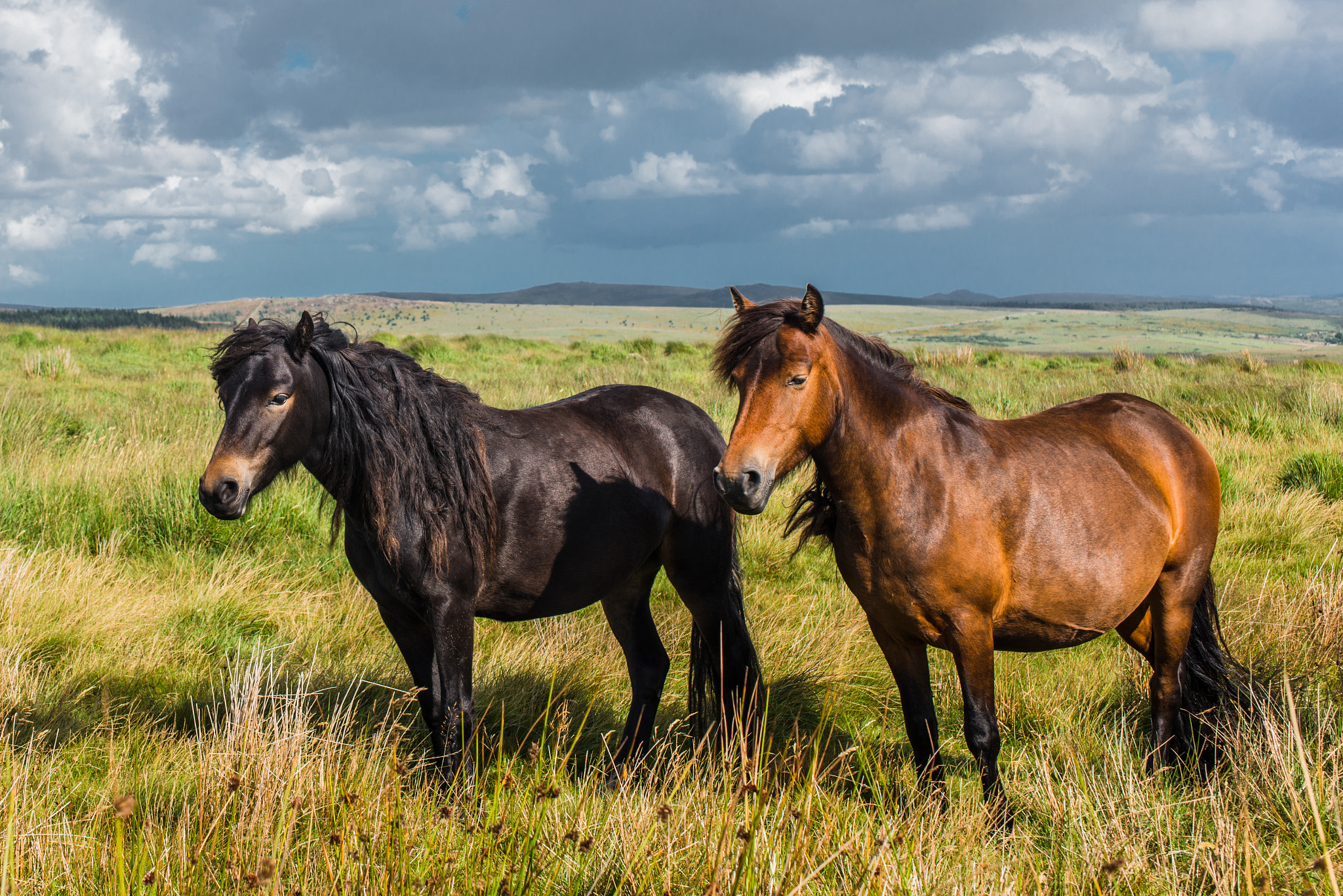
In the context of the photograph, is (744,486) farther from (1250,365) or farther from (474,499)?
(1250,365)

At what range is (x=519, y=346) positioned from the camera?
3078 cm

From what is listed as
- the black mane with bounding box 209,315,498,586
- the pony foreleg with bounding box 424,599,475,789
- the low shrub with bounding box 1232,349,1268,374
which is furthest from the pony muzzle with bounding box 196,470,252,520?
the low shrub with bounding box 1232,349,1268,374

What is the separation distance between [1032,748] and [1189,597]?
1008 millimetres

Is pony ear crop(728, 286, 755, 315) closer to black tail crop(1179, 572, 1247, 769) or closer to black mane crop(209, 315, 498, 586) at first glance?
black mane crop(209, 315, 498, 586)

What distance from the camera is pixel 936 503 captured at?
128 inches

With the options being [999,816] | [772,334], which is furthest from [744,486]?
[999,816]

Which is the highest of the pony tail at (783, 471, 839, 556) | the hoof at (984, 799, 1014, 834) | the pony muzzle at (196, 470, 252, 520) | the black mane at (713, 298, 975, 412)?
the black mane at (713, 298, 975, 412)

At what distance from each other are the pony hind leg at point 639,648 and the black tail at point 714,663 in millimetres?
168

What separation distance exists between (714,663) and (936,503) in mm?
1846

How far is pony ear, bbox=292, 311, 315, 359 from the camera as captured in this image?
3.36 meters

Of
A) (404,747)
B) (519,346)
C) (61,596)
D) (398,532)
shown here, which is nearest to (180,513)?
(61,596)

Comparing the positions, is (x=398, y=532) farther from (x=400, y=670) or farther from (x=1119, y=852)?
(x=1119, y=852)

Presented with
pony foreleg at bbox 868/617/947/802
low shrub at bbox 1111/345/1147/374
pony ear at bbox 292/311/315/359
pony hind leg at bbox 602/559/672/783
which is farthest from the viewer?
low shrub at bbox 1111/345/1147/374

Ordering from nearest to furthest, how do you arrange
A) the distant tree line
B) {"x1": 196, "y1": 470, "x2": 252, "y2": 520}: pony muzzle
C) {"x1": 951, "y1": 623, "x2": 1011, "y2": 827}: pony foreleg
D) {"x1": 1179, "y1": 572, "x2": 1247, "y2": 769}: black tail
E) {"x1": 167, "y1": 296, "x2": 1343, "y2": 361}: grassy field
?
{"x1": 196, "y1": 470, "x2": 252, "y2": 520}: pony muzzle < {"x1": 951, "y1": 623, "x2": 1011, "y2": 827}: pony foreleg < {"x1": 1179, "y1": 572, "x2": 1247, "y2": 769}: black tail < the distant tree line < {"x1": 167, "y1": 296, "x2": 1343, "y2": 361}: grassy field
